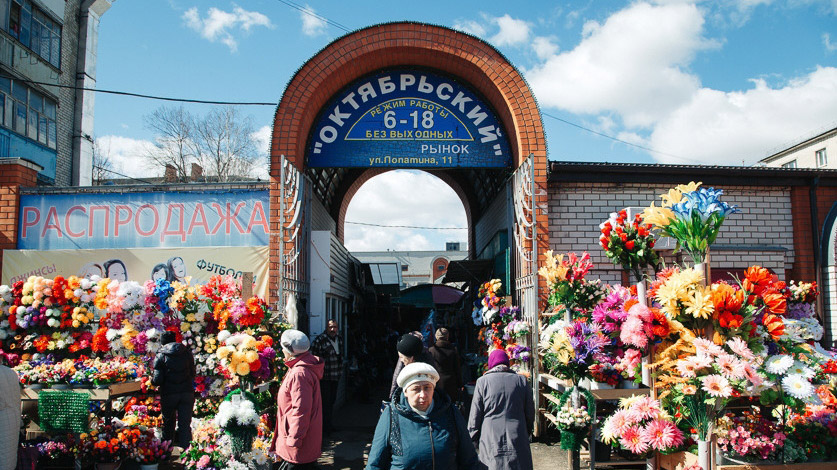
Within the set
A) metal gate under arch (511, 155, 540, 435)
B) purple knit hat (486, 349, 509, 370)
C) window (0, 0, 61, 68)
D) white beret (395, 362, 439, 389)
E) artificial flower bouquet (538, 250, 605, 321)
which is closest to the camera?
white beret (395, 362, 439, 389)

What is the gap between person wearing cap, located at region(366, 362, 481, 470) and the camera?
3.61 meters

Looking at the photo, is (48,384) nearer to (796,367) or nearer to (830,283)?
(796,367)

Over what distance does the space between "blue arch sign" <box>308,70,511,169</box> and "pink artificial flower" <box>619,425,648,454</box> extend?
641 centimetres

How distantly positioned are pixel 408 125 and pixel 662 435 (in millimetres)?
7301

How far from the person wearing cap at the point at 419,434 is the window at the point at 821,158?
4126cm

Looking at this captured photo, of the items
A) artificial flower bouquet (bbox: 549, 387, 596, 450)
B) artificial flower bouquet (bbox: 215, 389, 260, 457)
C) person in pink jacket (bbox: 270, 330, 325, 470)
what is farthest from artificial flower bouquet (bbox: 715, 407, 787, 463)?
artificial flower bouquet (bbox: 215, 389, 260, 457)

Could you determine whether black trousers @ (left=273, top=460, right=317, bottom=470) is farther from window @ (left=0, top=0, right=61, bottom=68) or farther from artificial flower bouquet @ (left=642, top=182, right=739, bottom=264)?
window @ (left=0, top=0, right=61, bottom=68)

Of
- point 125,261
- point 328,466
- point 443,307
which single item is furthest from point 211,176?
point 328,466

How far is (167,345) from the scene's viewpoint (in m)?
7.50

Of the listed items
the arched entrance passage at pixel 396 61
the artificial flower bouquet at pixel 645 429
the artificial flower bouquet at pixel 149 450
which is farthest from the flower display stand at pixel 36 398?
the artificial flower bouquet at pixel 645 429

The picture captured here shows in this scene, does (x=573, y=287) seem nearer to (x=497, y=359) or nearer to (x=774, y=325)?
(x=497, y=359)

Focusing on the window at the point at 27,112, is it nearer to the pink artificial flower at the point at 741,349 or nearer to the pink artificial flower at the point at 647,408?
the pink artificial flower at the point at 647,408

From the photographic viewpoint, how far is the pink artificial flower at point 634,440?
196 inches

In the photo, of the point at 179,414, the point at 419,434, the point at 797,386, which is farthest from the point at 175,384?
the point at 797,386
